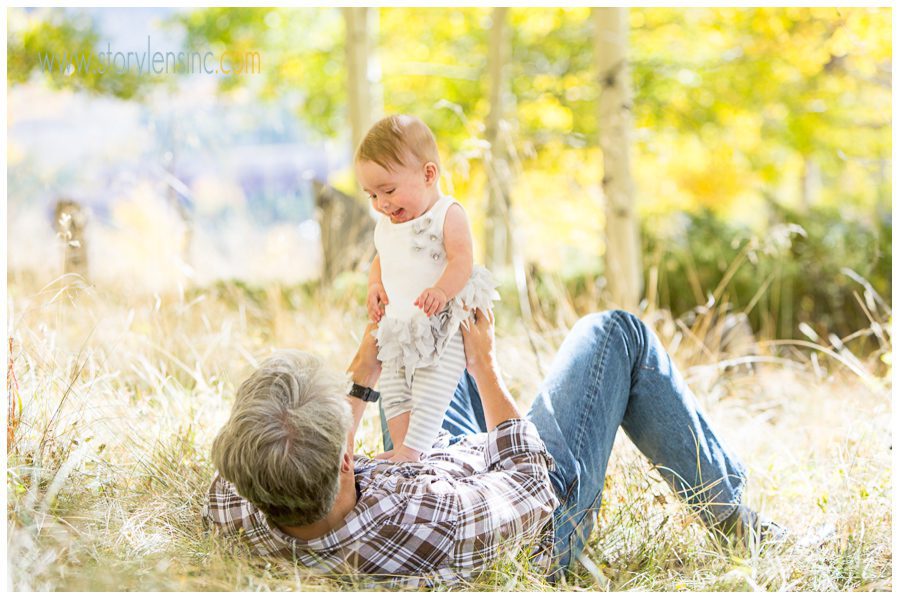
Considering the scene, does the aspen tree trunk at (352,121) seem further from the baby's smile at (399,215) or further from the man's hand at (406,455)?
the man's hand at (406,455)

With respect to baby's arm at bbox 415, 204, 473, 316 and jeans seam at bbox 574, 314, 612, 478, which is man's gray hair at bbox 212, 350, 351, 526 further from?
jeans seam at bbox 574, 314, 612, 478

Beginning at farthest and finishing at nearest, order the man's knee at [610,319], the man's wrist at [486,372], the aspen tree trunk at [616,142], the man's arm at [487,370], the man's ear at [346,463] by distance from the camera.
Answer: the aspen tree trunk at [616,142], the man's knee at [610,319], the man's wrist at [486,372], the man's arm at [487,370], the man's ear at [346,463]

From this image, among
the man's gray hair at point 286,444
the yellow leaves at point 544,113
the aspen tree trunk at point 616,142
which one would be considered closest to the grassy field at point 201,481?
the man's gray hair at point 286,444

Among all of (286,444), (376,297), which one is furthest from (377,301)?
(286,444)

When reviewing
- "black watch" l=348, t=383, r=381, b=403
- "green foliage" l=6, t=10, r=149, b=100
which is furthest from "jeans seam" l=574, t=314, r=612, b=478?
"green foliage" l=6, t=10, r=149, b=100

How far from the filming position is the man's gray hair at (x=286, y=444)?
1.52 metres

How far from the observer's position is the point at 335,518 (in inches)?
64.9

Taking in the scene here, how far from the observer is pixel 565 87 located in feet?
26.7

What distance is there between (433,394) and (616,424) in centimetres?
44

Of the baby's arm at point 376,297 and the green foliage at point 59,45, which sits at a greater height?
the green foliage at point 59,45

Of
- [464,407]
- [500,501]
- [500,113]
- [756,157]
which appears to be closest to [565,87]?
[500,113]

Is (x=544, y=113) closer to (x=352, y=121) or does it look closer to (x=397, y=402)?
(x=352, y=121)

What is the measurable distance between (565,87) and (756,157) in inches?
96.5

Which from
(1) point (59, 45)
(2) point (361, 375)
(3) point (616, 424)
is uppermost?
(1) point (59, 45)
